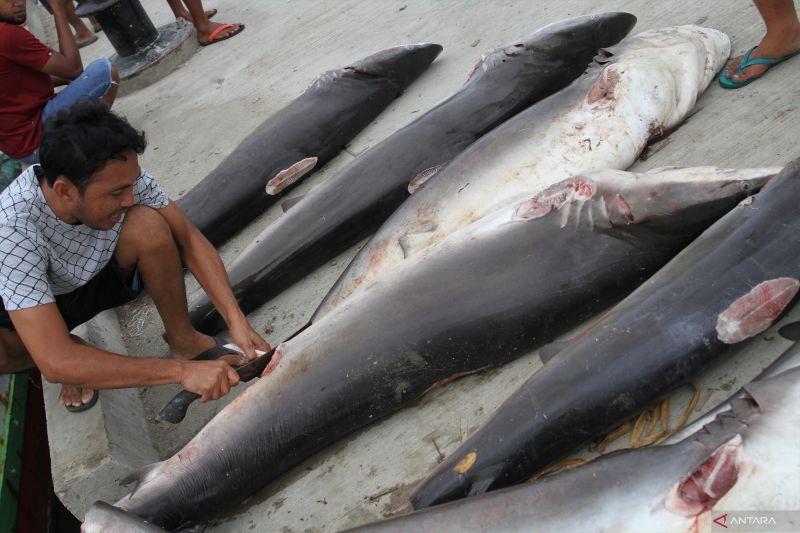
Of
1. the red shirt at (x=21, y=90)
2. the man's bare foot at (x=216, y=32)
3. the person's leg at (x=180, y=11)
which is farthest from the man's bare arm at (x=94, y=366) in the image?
the person's leg at (x=180, y=11)

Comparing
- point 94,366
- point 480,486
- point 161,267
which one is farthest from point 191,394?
point 480,486

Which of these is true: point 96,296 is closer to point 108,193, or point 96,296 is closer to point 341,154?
point 108,193

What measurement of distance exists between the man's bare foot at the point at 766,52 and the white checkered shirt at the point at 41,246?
9.79 feet

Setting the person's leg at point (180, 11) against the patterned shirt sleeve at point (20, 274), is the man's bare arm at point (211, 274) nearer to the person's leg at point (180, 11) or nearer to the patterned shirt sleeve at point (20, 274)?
the patterned shirt sleeve at point (20, 274)

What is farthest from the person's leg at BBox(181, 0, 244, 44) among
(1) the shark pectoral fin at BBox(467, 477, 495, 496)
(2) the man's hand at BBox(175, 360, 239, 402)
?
(1) the shark pectoral fin at BBox(467, 477, 495, 496)

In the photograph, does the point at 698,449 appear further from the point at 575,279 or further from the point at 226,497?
the point at 226,497

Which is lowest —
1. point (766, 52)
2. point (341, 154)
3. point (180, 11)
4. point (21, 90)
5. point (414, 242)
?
point (766, 52)

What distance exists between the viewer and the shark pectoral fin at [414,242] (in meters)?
3.62

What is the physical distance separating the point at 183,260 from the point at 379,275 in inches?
40.8

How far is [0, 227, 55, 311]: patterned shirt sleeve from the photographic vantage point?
2885mm

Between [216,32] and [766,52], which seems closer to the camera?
[766,52]

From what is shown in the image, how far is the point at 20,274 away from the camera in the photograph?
293 cm

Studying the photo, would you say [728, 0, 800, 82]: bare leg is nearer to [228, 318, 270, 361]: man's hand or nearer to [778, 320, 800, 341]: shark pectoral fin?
[778, 320, 800, 341]: shark pectoral fin

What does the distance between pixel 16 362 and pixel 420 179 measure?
85.1 inches
